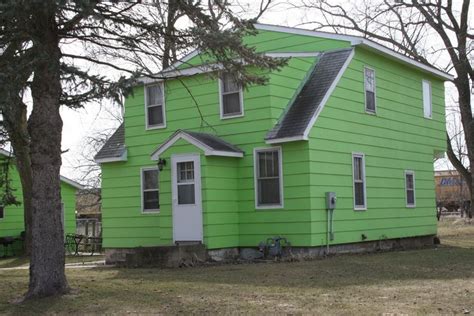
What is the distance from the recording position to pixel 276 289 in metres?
10.2

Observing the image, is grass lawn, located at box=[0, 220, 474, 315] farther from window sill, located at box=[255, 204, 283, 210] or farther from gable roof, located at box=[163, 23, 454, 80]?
gable roof, located at box=[163, 23, 454, 80]

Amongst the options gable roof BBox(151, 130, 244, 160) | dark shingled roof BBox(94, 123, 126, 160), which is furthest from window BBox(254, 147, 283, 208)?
dark shingled roof BBox(94, 123, 126, 160)

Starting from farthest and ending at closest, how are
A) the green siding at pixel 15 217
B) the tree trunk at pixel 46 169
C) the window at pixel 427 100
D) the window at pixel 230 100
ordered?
1. the green siding at pixel 15 217
2. the window at pixel 427 100
3. the window at pixel 230 100
4. the tree trunk at pixel 46 169

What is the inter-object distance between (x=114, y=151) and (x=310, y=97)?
607cm

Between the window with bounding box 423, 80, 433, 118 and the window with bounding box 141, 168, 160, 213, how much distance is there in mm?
9320

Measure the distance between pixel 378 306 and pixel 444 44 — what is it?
73.3 feet

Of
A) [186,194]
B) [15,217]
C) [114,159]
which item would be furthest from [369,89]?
[15,217]

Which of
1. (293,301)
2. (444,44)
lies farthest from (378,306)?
(444,44)

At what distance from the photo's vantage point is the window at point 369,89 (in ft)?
59.2

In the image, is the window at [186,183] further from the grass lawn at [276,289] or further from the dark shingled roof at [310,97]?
the grass lawn at [276,289]

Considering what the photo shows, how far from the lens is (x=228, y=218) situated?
16.3 m

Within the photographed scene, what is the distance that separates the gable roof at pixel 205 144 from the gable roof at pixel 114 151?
1887 millimetres

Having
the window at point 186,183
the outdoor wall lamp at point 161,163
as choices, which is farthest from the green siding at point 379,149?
the outdoor wall lamp at point 161,163

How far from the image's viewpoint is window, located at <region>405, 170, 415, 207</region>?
19.8 m
